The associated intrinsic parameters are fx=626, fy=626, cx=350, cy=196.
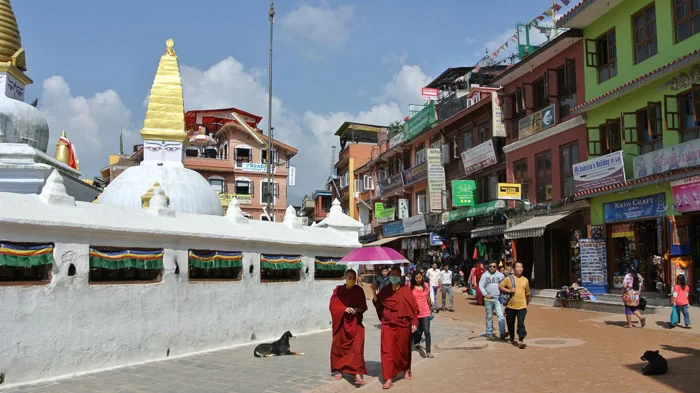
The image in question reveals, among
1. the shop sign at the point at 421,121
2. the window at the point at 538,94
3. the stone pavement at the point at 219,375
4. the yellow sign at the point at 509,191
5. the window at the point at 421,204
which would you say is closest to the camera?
the stone pavement at the point at 219,375

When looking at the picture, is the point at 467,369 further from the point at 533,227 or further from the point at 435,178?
the point at 435,178

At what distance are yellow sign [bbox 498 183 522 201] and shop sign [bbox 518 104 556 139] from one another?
7.38 ft

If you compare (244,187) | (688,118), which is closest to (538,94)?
(688,118)

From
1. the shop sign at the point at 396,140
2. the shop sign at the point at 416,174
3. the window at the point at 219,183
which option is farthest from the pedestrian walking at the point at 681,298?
the window at the point at 219,183

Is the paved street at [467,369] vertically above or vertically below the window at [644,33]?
below

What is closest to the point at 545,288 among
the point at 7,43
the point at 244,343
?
the point at 244,343

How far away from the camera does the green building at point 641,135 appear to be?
17.3 meters

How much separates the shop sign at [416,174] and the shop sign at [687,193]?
18.7 metres

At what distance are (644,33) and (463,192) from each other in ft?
41.0

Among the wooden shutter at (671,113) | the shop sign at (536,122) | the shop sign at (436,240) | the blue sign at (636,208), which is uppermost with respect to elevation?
the shop sign at (536,122)

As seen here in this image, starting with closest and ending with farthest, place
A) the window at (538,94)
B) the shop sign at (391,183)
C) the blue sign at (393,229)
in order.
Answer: the window at (538,94), the blue sign at (393,229), the shop sign at (391,183)

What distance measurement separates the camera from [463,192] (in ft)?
99.8

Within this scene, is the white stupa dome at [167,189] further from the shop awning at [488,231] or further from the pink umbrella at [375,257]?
the shop awning at [488,231]

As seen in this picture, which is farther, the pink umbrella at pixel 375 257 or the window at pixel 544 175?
the window at pixel 544 175
